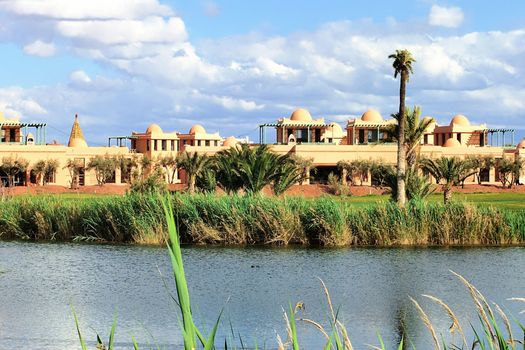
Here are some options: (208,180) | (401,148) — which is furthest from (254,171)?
(401,148)

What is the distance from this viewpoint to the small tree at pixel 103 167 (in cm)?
7025

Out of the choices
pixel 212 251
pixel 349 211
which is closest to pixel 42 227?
pixel 212 251

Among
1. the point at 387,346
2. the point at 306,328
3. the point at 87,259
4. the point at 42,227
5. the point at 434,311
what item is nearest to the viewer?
the point at 387,346

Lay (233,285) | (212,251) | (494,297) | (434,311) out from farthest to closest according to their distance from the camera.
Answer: (212,251) < (233,285) < (494,297) < (434,311)

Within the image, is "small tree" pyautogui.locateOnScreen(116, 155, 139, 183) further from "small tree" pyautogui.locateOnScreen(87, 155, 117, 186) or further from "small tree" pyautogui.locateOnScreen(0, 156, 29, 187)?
"small tree" pyautogui.locateOnScreen(0, 156, 29, 187)

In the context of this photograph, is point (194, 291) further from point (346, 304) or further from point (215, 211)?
point (215, 211)

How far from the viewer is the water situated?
15055 millimetres

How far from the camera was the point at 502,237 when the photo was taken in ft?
93.7

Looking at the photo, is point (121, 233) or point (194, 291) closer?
point (194, 291)

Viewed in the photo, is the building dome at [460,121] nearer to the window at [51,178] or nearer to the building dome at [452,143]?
the building dome at [452,143]

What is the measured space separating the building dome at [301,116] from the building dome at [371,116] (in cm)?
550

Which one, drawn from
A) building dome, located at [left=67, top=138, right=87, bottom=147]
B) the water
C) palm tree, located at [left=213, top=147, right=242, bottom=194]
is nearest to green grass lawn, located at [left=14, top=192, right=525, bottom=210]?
palm tree, located at [left=213, top=147, right=242, bottom=194]

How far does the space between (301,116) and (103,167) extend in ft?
75.7

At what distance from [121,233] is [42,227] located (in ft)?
10.2
